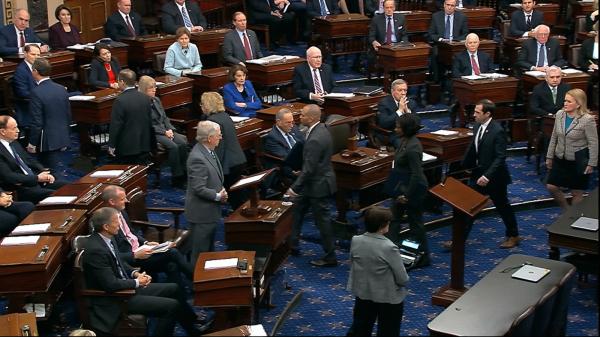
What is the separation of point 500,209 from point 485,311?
2.64 metres

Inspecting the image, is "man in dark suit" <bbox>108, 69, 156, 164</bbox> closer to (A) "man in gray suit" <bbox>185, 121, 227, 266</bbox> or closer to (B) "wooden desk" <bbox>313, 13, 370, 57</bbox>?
(A) "man in gray suit" <bbox>185, 121, 227, 266</bbox>

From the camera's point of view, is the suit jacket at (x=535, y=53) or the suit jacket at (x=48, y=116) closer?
the suit jacket at (x=48, y=116)

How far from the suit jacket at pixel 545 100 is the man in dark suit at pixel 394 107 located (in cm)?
150

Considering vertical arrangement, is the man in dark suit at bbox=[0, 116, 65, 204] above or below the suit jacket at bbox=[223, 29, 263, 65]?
below

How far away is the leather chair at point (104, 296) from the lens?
6695mm

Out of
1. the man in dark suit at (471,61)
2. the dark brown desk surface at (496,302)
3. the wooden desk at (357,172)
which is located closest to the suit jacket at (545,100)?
the man in dark suit at (471,61)

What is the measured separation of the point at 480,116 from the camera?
29.0 feet

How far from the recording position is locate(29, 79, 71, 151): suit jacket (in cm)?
944

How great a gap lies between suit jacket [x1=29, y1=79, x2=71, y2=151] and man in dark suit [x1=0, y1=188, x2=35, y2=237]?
1.26m

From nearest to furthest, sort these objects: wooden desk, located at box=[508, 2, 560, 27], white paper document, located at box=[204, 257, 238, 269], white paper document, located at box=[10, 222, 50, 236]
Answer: white paper document, located at box=[204, 257, 238, 269]
white paper document, located at box=[10, 222, 50, 236]
wooden desk, located at box=[508, 2, 560, 27]

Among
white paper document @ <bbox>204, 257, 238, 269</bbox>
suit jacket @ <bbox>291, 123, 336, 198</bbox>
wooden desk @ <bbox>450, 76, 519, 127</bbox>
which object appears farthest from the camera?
wooden desk @ <bbox>450, 76, 519, 127</bbox>

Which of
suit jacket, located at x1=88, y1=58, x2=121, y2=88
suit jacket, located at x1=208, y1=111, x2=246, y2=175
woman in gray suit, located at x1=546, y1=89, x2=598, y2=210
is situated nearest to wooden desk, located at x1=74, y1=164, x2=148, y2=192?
suit jacket, located at x1=208, y1=111, x2=246, y2=175

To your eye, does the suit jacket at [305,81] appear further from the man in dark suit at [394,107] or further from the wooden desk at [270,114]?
the man in dark suit at [394,107]

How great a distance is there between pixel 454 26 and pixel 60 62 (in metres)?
4.89
